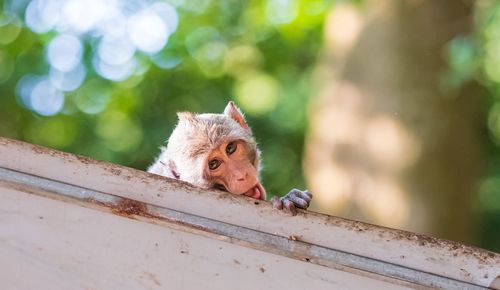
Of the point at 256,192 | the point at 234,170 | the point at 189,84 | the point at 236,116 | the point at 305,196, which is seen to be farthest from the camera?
the point at 189,84

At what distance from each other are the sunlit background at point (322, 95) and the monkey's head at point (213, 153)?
1.65 meters

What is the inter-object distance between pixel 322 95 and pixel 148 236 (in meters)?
3.85

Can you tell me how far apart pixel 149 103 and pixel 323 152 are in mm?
4144

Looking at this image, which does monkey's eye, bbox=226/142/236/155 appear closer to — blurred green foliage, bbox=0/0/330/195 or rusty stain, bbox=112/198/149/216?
rusty stain, bbox=112/198/149/216

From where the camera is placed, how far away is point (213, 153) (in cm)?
363

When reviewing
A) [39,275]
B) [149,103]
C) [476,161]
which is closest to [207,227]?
[39,275]

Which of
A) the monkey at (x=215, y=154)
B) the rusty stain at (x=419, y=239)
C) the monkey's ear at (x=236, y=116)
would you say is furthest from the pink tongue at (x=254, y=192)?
the rusty stain at (x=419, y=239)

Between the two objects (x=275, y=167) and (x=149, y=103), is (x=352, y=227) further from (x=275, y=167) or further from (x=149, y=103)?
(x=149, y=103)

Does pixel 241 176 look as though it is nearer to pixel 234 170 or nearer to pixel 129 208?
pixel 234 170

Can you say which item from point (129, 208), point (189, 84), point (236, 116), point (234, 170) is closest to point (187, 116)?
point (236, 116)

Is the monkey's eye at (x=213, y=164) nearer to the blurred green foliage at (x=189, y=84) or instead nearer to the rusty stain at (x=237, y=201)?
the rusty stain at (x=237, y=201)

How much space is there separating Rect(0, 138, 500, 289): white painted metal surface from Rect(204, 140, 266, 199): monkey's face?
4.01ft

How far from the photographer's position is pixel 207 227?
206cm

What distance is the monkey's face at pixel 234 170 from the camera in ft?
11.0
